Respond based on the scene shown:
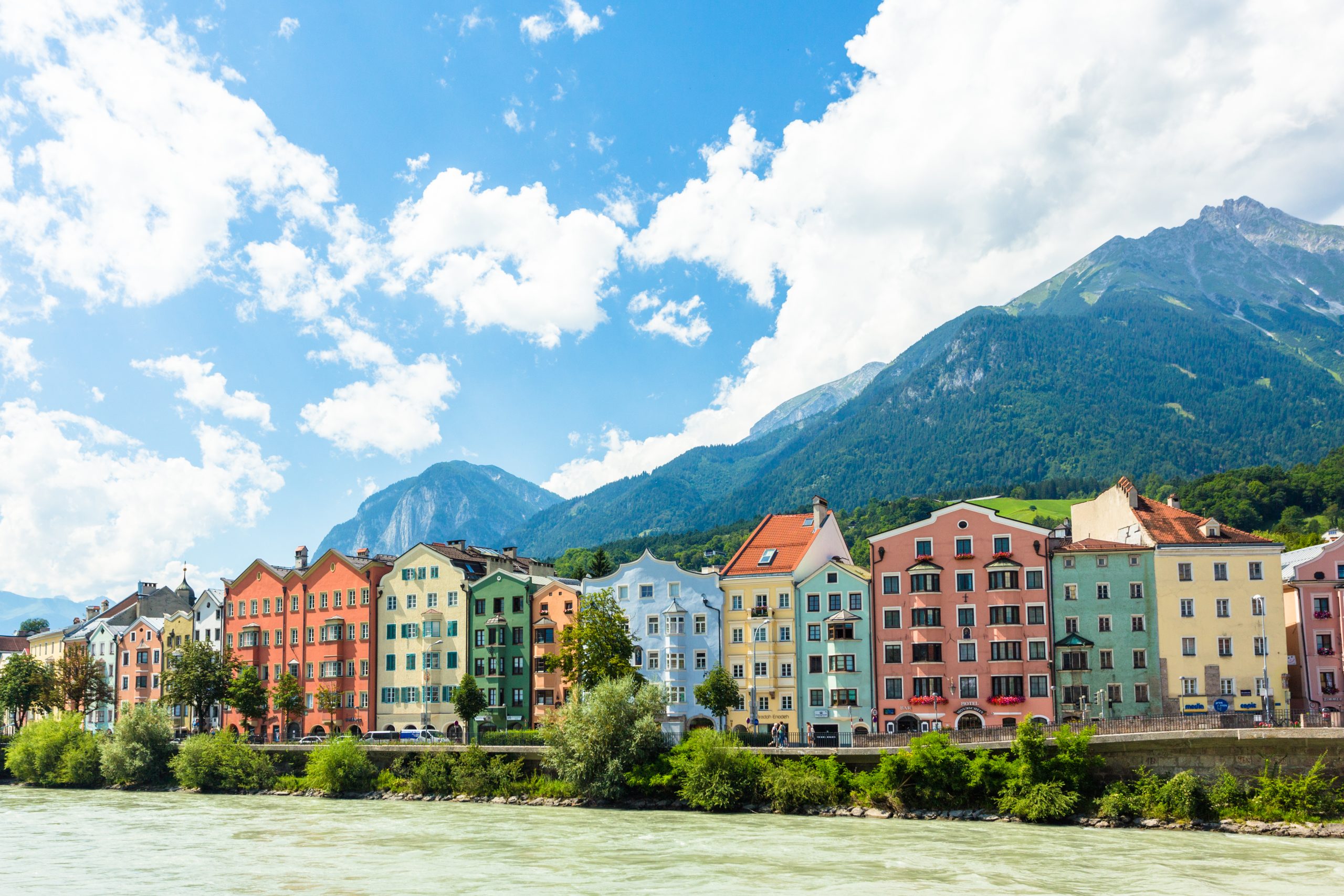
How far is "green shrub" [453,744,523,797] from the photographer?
70125 millimetres

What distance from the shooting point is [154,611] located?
127 meters

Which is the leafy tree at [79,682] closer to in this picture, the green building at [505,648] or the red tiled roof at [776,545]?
the green building at [505,648]

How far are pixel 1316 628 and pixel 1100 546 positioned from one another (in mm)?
15119

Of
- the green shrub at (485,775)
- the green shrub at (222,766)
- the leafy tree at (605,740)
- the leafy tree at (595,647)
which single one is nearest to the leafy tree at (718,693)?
the leafy tree at (595,647)

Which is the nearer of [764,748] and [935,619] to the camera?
[764,748]

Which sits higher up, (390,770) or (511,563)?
(511,563)

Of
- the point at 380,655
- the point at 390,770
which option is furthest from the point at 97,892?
the point at 380,655

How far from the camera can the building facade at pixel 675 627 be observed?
83875mm

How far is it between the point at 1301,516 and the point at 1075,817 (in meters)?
143

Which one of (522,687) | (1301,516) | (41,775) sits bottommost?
(41,775)

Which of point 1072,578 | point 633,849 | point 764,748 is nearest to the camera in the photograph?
point 633,849

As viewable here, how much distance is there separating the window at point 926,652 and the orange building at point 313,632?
47.8 meters

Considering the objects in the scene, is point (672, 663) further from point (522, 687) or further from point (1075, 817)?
point (1075, 817)

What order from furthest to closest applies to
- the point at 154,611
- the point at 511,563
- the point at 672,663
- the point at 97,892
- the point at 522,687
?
the point at 154,611
the point at 511,563
the point at 522,687
the point at 672,663
the point at 97,892
